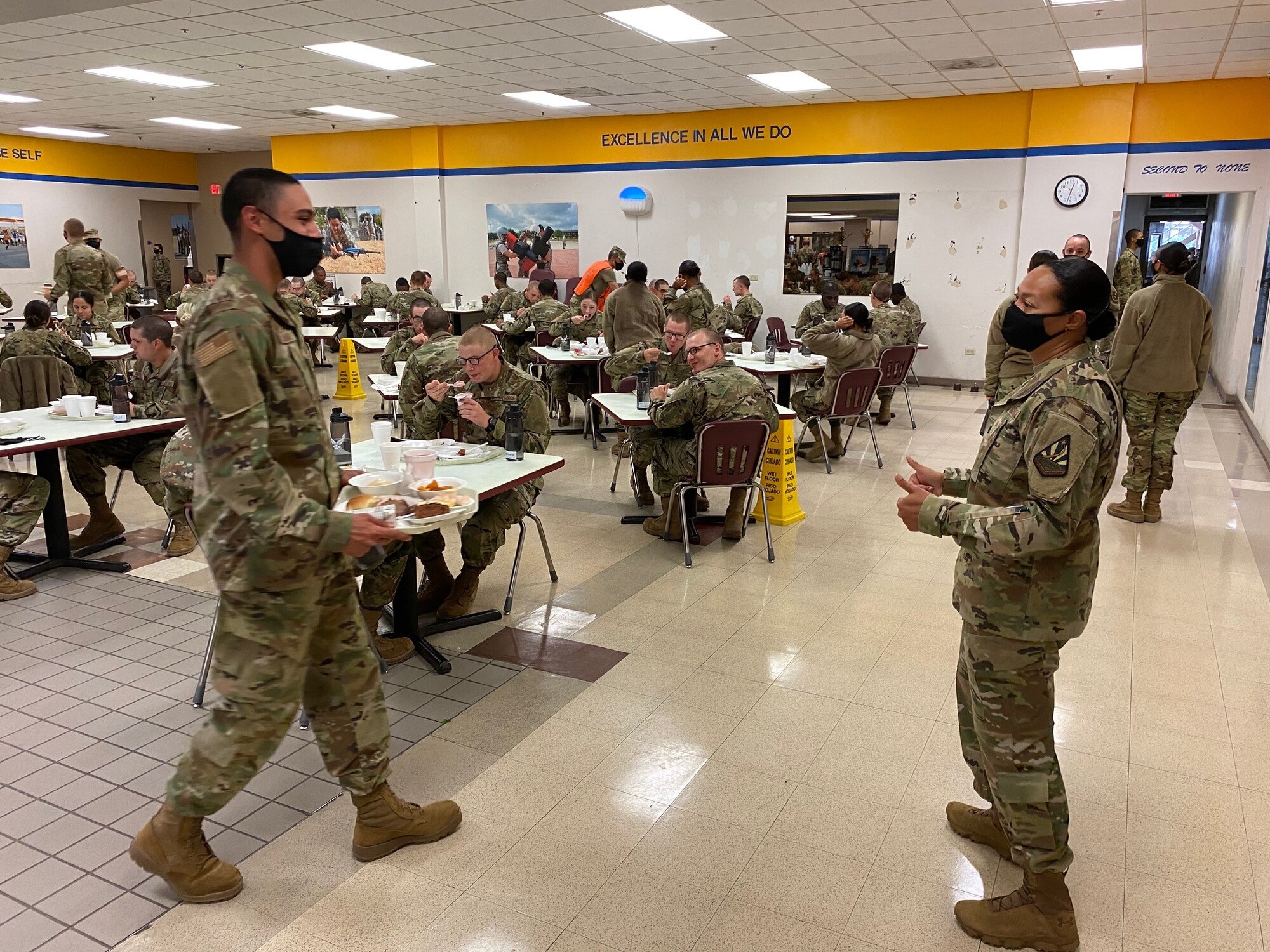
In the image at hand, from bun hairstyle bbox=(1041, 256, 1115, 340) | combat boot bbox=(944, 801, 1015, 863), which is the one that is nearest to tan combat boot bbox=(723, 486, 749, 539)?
combat boot bbox=(944, 801, 1015, 863)

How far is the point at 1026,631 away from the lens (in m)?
2.15

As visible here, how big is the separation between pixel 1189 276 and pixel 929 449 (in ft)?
36.7

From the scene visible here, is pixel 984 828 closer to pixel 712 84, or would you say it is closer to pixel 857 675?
pixel 857 675

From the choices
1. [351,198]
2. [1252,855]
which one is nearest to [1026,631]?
[1252,855]

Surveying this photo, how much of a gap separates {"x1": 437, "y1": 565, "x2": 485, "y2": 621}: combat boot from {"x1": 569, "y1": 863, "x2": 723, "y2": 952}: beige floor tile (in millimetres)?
1968

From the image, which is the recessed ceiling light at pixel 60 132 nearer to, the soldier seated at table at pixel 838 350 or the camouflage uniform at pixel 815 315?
the camouflage uniform at pixel 815 315

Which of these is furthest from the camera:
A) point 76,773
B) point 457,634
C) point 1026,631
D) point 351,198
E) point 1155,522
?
point 351,198

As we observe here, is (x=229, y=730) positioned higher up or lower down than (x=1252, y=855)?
higher up

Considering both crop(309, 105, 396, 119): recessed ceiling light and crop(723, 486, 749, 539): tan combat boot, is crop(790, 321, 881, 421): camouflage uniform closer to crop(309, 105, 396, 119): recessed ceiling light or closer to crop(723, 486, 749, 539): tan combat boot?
crop(723, 486, 749, 539): tan combat boot

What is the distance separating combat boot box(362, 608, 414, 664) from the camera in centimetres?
381

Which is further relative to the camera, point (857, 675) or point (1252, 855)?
point (857, 675)

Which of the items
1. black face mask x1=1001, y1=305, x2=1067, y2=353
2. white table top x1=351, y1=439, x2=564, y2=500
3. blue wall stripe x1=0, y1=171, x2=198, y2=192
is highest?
blue wall stripe x1=0, y1=171, x2=198, y2=192

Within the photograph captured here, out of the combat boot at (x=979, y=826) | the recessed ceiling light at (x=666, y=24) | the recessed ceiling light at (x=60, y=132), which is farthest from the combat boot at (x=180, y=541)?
the recessed ceiling light at (x=60, y=132)

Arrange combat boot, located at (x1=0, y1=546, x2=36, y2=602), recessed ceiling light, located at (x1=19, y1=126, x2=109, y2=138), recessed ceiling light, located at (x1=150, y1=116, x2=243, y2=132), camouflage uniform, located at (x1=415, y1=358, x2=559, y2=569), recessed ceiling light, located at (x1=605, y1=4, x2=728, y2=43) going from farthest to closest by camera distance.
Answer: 1. recessed ceiling light, located at (x1=19, y1=126, x2=109, y2=138)
2. recessed ceiling light, located at (x1=150, y1=116, x2=243, y2=132)
3. recessed ceiling light, located at (x1=605, y1=4, x2=728, y2=43)
4. combat boot, located at (x1=0, y1=546, x2=36, y2=602)
5. camouflage uniform, located at (x1=415, y1=358, x2=559, y2=569)
